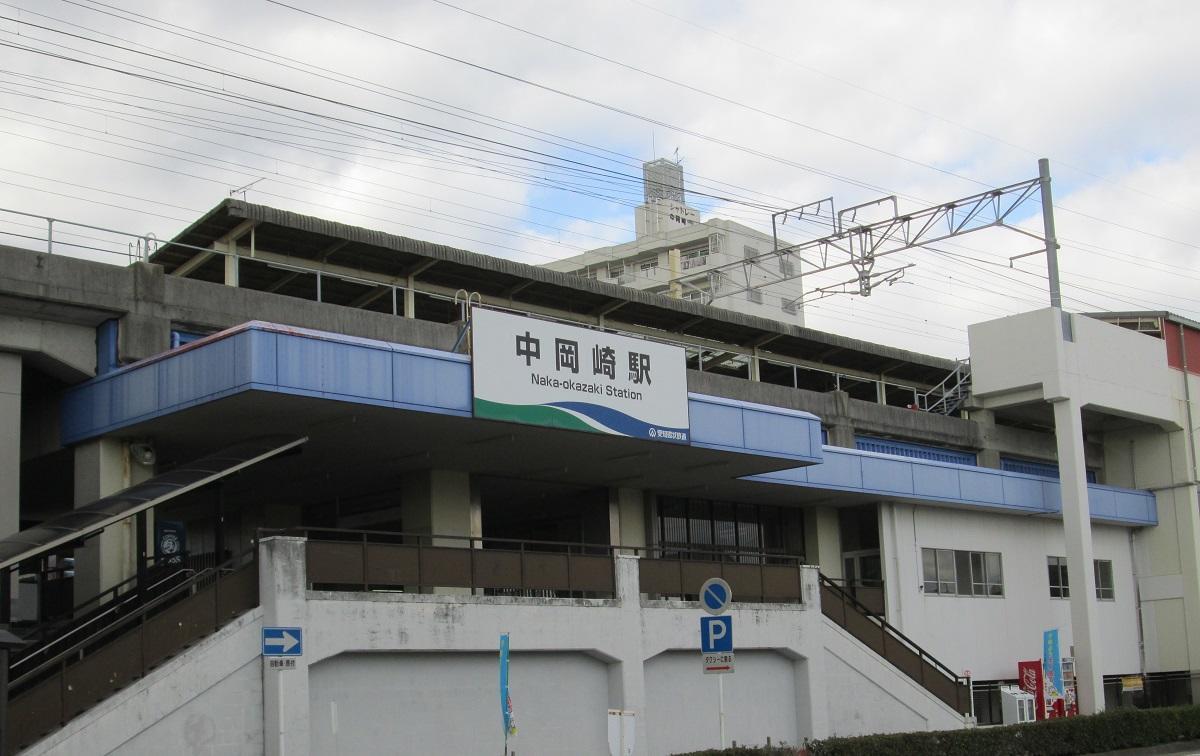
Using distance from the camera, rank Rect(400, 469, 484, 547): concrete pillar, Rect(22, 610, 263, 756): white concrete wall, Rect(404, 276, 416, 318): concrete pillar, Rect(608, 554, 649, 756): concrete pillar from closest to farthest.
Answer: Rect(22, 610, 263, 756): white concrete wall, Rect(608, 554, 649, 756): concrete pillar, Rect(400, 469, 484, 547): concrete pillar, Rect(404, 276, 416, 318): concrete pillar

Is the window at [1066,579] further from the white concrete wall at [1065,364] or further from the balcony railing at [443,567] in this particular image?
the balcony railing at [443,567]

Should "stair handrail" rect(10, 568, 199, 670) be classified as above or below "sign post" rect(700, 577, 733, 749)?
above

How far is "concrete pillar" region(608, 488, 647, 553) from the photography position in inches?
1315

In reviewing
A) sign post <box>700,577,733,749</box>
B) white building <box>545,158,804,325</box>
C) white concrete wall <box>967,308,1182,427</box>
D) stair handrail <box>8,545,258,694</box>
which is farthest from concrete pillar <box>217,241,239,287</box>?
white building <box>545,158,804,325</box>

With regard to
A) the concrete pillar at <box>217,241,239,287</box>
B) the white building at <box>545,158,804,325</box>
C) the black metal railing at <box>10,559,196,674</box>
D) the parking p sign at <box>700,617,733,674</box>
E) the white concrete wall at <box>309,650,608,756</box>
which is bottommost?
the white concrete wall at <box>309,650,608,756</box>

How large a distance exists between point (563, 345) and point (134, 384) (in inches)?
307

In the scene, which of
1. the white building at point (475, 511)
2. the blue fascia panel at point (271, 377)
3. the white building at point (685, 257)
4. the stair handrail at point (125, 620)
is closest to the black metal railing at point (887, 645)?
the white building at point (475, 511)

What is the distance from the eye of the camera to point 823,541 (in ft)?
130

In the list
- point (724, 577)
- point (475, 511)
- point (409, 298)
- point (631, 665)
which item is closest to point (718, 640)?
point (631, 665)

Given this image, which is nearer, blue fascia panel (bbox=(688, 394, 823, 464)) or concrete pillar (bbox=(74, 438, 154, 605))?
concrete pillar (bbox=(74, 438, 154, 605))

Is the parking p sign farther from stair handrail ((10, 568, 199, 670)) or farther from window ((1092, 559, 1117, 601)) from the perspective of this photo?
window ((1092, 559, 1117, 601))

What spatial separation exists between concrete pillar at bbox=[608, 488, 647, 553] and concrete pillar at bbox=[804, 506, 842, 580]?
721cm

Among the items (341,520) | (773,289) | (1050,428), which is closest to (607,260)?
(773,289)

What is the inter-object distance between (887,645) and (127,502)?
1903 centimetres
